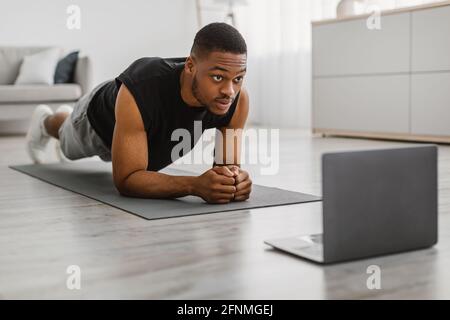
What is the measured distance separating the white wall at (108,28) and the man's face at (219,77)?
4.46 m

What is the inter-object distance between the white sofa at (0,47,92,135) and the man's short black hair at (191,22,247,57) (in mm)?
3439

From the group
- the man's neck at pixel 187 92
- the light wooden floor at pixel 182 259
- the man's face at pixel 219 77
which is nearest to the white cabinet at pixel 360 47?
the light wooden floor at pixel 182 259

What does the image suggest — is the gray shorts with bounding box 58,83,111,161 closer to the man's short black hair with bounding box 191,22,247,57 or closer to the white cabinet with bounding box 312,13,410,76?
the man's short black hair with bounding box 191,22,247,57

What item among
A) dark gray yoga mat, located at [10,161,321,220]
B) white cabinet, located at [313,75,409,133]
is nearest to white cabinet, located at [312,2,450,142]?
white cabinet, located at [313,75,409,133]

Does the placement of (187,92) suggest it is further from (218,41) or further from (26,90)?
(26,90)

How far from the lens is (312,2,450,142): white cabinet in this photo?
3.90m

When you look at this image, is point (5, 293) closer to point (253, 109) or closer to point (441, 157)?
point (441, 157)

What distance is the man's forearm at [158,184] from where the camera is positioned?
1819mm

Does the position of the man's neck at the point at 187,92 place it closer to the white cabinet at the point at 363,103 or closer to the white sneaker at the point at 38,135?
the white sneaker at the point at 38,135

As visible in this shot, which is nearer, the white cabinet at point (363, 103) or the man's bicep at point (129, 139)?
the man's bicep at point (129, 139)

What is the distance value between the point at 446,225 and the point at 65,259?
0.91 metres

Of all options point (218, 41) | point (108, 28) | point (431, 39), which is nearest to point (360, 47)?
point (431, 39)

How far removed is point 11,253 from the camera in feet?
4.40
